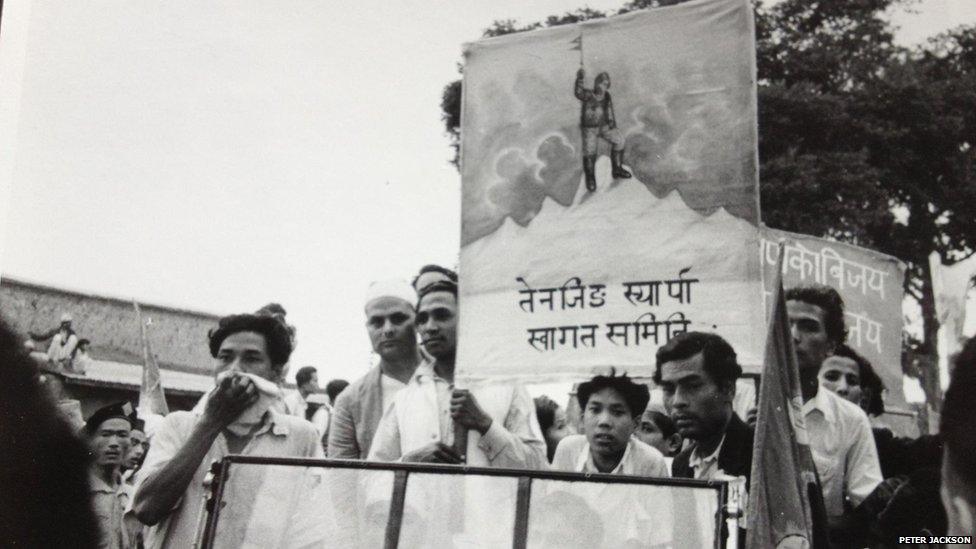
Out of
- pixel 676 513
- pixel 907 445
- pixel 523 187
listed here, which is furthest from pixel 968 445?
pixel 523 187

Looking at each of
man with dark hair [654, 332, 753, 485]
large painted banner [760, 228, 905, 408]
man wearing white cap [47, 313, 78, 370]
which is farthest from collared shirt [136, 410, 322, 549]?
man wearing white cap [47, 313, 78, 370]

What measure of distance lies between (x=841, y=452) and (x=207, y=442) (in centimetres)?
166

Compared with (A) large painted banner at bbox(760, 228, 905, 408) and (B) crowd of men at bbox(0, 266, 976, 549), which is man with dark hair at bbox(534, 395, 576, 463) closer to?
(B) crowd of men at bbox(0, 266, 976, 549)

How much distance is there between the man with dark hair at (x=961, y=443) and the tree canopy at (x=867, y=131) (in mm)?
3264

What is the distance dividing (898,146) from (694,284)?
323cm

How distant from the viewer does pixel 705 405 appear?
2811 millimetres

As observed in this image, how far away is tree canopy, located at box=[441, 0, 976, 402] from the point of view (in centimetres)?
500

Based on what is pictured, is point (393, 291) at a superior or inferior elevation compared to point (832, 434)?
superior

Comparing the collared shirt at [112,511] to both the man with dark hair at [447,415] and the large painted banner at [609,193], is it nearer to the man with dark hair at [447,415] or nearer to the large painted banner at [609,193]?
the man with dark hair at [447,415]

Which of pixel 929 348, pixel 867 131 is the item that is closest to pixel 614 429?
pixel 929 348

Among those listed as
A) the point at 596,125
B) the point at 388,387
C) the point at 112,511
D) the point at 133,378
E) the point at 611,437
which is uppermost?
the point at 133,378

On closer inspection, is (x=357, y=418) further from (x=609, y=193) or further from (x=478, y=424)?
(x=609, y=193)

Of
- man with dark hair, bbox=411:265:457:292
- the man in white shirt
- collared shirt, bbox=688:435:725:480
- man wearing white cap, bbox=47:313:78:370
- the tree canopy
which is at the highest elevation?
the tree canopy

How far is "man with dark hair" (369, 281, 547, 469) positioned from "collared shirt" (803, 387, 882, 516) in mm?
779
